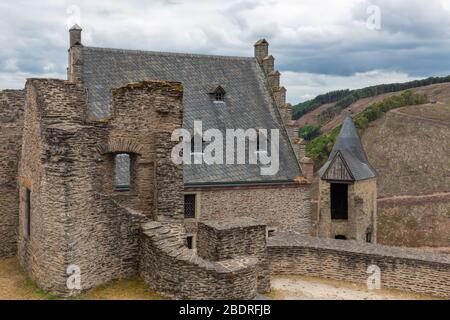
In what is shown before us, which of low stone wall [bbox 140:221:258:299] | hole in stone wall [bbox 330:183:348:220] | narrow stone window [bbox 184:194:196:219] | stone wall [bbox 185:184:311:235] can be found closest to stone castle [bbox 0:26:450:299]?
low stone wall [bbox 140:221:258:299]

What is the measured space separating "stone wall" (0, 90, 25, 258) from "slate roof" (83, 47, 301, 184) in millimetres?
5805

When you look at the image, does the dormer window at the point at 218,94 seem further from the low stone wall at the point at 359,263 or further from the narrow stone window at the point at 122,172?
the low stone wall at the point at 359,263

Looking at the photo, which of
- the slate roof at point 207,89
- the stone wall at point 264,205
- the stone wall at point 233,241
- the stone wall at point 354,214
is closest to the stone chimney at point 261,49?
the slate roof at point 207,89

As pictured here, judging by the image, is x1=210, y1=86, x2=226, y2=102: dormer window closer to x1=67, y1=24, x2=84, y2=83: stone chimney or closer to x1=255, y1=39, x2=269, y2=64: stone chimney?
x1=255, y1=39, x2=269, y2=64: stone chimney

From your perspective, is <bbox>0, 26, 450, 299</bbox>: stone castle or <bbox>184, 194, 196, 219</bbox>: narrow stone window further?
<bbox>184, 194, 196, 219</bbox>: narrow stone window

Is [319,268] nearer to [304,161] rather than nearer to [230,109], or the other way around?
[304,161]

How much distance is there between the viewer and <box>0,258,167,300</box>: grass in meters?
12.5

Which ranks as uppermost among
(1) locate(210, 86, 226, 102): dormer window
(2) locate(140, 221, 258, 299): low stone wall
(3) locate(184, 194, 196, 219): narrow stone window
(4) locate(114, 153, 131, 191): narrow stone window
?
(1) locate(210, 86, 226, 102): dormer window

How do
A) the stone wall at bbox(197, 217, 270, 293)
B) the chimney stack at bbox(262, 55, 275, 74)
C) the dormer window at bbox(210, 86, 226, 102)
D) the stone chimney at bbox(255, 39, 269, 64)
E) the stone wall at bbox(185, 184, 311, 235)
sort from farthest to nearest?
the stone chimney at bbox(255, 39, 269, 64) → the chimney stack at bbox(262, 55, 275, 74) → the dormer window at bbox(210, 86, 226, 102) → the stone wall at bbox(185, 184, 311, 235) → the stone wall at bbox(197, 217, 270, 293)

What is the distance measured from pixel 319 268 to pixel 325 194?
11761 millimetres

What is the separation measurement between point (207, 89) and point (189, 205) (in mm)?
6673

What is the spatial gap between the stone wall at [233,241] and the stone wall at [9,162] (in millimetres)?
6571

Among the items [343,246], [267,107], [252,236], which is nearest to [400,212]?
[267,107]

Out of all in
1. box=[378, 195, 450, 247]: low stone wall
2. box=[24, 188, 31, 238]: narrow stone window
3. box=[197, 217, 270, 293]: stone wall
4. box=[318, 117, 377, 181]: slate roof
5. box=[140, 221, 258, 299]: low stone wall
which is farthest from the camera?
box=[378, 195, 450, 247]: low stone wall
